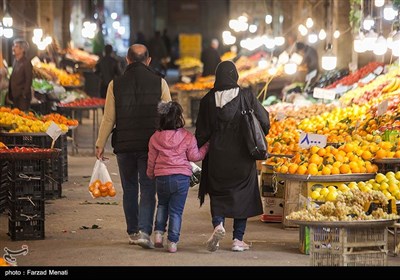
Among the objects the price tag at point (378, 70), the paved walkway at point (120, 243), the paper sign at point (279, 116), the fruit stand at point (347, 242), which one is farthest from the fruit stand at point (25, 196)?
the price tag at point (378, 70)

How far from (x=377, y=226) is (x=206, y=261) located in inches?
60.3

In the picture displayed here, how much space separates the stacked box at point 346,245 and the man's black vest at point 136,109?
206 centimetres

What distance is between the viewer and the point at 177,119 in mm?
10250

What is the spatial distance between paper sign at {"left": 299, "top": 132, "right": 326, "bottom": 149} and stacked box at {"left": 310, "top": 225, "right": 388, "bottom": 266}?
263 cm

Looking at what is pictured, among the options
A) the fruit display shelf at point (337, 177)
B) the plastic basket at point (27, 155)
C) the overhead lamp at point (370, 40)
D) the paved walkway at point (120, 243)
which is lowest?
the paved walkway at point (120, 243)

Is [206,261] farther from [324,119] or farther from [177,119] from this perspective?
[324,119]

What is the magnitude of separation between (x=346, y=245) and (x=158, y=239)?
2.01 metres

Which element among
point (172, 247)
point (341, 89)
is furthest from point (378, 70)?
point (172, 247)

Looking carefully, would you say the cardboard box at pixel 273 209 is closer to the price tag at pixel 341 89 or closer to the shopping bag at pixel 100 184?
the shopping bag at pixel 100 184

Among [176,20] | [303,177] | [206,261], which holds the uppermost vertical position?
[176,20]

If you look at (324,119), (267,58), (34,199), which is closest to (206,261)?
(34,199)

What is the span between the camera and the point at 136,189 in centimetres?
1073

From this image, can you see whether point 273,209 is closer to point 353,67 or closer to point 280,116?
point 280,116

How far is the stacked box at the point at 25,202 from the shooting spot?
11.1 m
